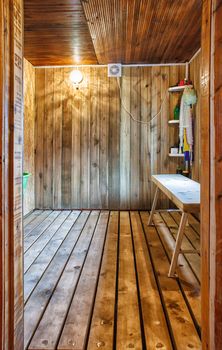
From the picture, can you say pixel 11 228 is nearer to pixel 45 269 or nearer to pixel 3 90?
pixel 3 90

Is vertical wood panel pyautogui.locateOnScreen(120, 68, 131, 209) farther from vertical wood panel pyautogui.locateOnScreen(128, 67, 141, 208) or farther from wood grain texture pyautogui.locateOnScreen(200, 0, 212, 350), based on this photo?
wood grain texture pyautogui.locateOnScreen(200, 0, 212, 350)

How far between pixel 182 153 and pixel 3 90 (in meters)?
3.55

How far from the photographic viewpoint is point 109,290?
2035 millimetres

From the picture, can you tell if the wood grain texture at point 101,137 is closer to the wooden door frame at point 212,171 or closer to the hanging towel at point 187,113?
the hanging towel at point 187,113

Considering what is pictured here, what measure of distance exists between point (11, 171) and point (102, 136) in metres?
3.52

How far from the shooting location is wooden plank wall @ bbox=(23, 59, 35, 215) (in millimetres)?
4254

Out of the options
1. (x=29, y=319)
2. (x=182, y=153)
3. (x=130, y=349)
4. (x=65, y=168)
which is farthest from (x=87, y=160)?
(x=130, y=349)

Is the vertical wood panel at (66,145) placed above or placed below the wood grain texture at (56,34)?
below

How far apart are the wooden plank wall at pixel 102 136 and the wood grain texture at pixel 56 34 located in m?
0.38

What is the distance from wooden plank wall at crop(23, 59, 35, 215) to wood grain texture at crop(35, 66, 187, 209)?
12 cm

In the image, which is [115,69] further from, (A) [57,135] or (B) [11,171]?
(B) [11,171]

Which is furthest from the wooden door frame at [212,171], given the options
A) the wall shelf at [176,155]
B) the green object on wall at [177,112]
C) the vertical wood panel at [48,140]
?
the vertical wood panel at [48,140]

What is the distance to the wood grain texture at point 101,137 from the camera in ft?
15.1

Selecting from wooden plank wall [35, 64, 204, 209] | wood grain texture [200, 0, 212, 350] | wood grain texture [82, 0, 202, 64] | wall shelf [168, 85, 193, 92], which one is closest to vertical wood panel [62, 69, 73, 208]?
wooden plank wall [35, 64, 204, 209]
